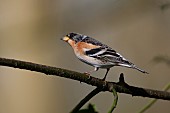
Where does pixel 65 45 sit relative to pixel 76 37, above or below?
below

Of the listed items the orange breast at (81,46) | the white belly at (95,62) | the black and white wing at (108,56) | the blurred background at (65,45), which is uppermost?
the orange breast at (81,46)

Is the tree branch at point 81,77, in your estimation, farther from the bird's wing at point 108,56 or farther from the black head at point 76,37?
the black head at point 76,37

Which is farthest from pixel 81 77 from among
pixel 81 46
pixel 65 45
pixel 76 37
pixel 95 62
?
pixel 65 45

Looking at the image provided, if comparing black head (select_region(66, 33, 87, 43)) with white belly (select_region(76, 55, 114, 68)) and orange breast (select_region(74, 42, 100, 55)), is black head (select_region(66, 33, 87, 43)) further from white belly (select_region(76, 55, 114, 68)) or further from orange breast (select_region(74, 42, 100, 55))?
white belly (select_region(76, 55, 114, 68))

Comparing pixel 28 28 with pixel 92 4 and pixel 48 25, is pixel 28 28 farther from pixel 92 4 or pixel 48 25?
pixel 92 4

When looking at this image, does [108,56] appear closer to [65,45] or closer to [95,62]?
[95,62]

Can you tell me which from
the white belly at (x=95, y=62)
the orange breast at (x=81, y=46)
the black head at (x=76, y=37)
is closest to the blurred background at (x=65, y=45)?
the black head at (x=76, y=37)

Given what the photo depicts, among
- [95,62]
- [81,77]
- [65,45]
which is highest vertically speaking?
[81,77]
